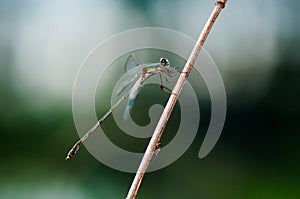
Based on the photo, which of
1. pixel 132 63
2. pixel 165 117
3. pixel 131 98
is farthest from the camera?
pixel 132 63

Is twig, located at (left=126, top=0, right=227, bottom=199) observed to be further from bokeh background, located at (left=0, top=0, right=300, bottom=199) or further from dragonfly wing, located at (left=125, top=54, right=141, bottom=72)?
bokeh background, located at (left=0, top=0, right=300, bottom=199)

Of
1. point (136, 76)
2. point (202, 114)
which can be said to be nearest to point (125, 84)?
point (136, 76)

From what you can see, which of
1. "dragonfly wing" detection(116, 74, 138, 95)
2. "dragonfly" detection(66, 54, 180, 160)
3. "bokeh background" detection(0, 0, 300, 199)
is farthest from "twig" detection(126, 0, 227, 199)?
"bokeh background" detection(0, 0, 300, 199)

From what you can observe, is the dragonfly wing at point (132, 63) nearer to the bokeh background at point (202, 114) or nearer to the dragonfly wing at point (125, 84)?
the dragonfly wing at point (125, 84)

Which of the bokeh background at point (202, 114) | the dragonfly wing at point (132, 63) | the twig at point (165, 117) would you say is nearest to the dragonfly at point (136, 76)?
the dragonfly wing at point (132, 63)

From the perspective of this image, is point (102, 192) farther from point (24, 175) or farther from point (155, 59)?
point (155, 59)

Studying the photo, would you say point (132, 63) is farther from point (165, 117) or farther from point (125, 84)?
point (165, 117)

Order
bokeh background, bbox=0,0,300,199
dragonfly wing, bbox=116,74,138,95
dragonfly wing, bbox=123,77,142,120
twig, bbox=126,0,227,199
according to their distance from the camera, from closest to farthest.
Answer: twig, bbox=126,0,227,199, dragonfly wing, bbox=123,77,142,120, dragonfly wing, bbox=116,74,138,95, bokeh background, bbox=0,0,300,199

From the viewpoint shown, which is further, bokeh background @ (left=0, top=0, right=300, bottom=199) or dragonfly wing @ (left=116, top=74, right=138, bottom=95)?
bokeh background @ (left=0, top=0, right=300, bottom=199)

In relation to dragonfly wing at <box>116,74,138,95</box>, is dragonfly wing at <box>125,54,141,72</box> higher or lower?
higher

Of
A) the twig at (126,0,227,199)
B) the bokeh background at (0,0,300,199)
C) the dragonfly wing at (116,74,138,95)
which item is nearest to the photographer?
the twig at (126,0,227,199)

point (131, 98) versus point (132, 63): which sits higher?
point (132, 63)

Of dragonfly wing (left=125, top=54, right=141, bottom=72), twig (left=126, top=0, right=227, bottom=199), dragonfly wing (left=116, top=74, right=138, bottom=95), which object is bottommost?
twig (left=126, top=0, right=227, bottom=199)
